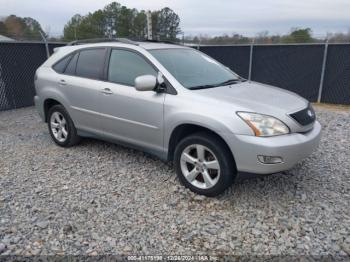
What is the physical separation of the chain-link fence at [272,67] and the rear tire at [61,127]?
153 inches

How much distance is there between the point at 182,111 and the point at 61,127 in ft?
8.37

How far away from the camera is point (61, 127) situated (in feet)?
16.4

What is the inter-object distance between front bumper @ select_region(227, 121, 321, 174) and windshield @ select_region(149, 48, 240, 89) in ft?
3.18

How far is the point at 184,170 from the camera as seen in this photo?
3518 mm

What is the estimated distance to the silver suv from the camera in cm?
302

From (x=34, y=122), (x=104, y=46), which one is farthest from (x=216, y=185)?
(x=34, y=122)

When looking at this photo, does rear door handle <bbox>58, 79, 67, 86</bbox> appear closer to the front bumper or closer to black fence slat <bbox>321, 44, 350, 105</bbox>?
the front bumper

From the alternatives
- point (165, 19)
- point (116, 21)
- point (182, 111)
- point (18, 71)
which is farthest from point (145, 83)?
point (116, 21)

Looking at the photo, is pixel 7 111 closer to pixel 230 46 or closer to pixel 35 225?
pixel 35 225

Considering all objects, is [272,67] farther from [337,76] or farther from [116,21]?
[116,21]

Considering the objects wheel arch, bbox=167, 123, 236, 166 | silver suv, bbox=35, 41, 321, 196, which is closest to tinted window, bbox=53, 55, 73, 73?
silver suv, bbox=35, 41, 321, 196

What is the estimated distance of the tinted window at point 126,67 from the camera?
3.83 meters

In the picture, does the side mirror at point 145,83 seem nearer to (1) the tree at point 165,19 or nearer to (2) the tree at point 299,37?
(2) the tree at point 299,37

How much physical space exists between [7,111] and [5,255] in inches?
255
